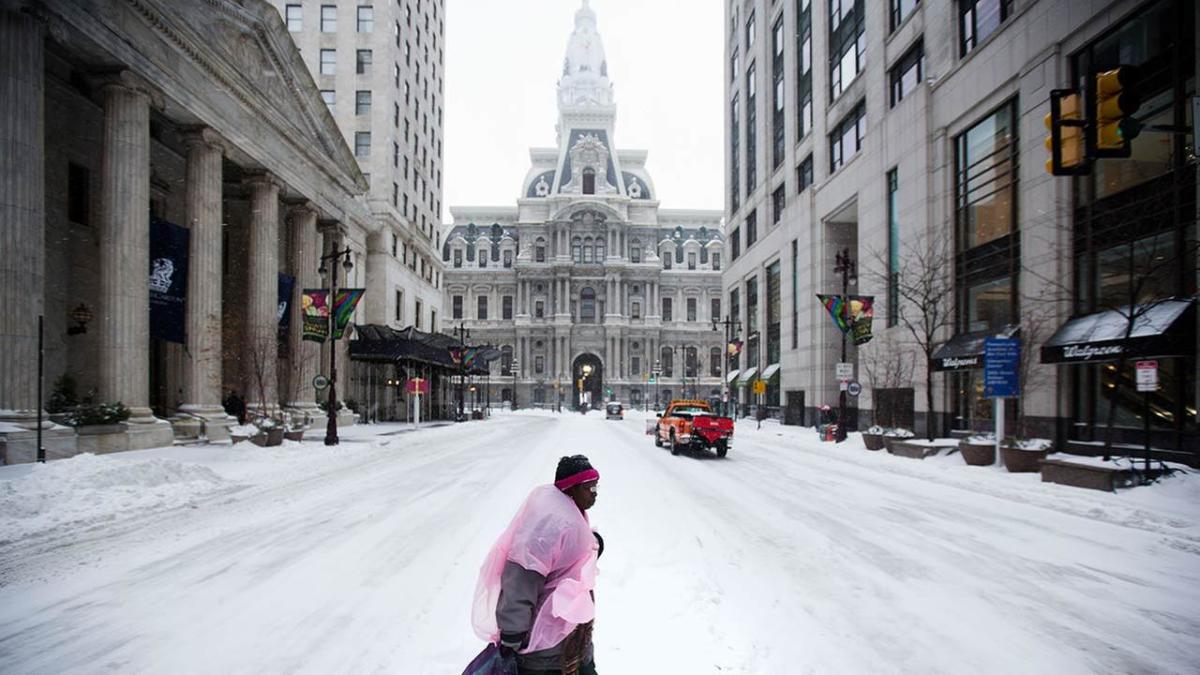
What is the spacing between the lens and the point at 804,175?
43812mm

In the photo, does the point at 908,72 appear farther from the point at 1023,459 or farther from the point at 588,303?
the point at 588,303

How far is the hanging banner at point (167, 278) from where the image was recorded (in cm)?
2264

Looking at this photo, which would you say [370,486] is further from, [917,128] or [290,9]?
[290,9]

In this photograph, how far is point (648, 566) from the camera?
24.6ft

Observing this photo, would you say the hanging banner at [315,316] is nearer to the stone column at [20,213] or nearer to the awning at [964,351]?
the stone column at [20,213]

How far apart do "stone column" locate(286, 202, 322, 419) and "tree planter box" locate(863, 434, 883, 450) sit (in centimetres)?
2536

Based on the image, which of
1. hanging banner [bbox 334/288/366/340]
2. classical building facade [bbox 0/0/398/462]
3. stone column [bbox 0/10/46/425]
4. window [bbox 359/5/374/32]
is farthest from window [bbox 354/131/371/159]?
stone column [bbox 0/10/46/425]

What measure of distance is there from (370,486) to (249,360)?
15421mm

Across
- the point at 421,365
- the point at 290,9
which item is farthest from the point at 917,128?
the point at 290,9

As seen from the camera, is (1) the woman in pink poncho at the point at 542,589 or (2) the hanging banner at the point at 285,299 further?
(2) the hanging banner at the point at 285,299

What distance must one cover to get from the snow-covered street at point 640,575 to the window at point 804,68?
111 ft

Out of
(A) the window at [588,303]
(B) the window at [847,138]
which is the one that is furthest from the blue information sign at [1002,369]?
(A) the window at [588,303]

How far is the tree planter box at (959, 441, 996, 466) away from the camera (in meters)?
18.0

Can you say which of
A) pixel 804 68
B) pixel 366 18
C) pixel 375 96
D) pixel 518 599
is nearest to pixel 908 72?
pixel 804 68
